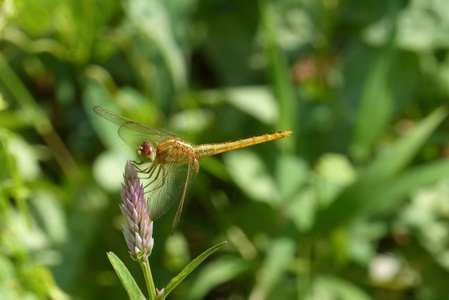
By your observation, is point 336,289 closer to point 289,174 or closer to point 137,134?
point 289,174

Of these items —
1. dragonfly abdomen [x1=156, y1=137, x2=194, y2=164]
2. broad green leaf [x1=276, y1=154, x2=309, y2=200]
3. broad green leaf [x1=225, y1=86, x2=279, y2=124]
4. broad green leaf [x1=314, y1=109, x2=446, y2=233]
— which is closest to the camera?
dragonfly abdomen [x1=156, y1=137, x2=194, y2=164]

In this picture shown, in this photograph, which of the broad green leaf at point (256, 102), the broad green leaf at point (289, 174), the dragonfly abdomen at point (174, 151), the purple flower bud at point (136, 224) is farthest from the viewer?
the broad green leaf at point (256, 102)

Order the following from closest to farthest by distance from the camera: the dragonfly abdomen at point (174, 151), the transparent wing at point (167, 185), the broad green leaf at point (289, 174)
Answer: the transparent wing at point (167, 185), the dragonfly abdomen at point (174, 151), the broad green leaf at point (289, 174)

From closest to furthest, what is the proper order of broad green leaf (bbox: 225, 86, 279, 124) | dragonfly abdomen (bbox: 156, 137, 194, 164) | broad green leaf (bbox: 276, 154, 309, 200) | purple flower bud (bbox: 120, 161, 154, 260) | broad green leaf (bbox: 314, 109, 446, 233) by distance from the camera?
purple flower bud (bbox: 120, 161, 154, 260) < dragonfly abdomen (bbox: 156, 137, 194, 164) < broad green leaf (bbox: 314, 109, 446, 233) < broad green leaf (bbox: 276, 154, 309, 200) < broad green leaf (bbox: 225, 86, 279, 124)

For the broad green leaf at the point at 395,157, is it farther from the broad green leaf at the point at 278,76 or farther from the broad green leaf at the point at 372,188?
the broad green leaf at the point at 278,76

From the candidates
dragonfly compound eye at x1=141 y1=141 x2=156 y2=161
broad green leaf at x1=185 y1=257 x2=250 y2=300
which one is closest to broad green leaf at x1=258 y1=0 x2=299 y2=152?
broad green leaf at x1=185 y1=257 x2=250 y2=300

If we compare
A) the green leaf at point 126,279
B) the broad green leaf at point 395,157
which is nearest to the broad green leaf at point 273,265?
the broad green leaf at point 395,157

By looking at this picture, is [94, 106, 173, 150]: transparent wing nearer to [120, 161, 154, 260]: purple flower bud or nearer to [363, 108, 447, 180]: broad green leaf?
[120, 161, 154, 260]: purple flower bud
